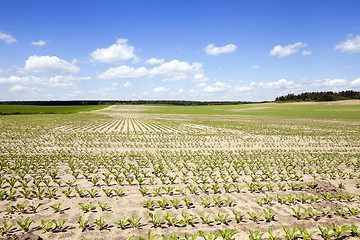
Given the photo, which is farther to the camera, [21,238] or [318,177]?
[318,177]

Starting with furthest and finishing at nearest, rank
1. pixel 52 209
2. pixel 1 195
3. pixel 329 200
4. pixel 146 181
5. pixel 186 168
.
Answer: pixel 186 168 < pixel 146 181 < pixel 329 200 < pixel 1 195 < pixel 52 209

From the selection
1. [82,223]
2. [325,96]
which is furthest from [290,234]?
[325,96]

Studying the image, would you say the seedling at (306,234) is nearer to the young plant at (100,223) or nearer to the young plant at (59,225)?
the young plant at (100,223)

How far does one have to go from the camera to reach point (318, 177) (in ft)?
36.2

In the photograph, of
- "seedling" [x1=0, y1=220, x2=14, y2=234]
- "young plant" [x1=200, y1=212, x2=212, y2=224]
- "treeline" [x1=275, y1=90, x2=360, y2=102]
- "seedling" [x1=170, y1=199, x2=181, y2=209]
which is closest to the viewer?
"seedling" [x1=0, y1=220, x2=14, y2=234]

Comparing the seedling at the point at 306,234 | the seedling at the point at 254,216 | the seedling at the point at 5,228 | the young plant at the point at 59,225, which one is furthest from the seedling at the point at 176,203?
the seedling at the point at 5,228

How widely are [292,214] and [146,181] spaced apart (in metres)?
6.89

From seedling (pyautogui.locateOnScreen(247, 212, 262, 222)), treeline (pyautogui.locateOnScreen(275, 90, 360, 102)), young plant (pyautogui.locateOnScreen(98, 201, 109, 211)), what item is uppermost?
treeline (pyautogui.locateOnScreen(275, 90, 360, 102))

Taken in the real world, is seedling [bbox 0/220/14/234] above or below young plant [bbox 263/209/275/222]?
above

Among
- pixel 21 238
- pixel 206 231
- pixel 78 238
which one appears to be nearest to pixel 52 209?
pixel 21 238

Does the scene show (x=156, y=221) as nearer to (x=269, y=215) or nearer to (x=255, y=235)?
(x=255, y=235)

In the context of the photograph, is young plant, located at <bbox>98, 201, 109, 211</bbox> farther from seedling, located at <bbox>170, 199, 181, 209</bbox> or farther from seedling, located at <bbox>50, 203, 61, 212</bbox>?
seedling, located at <bbox>170, 199, 181, 209</bbox>

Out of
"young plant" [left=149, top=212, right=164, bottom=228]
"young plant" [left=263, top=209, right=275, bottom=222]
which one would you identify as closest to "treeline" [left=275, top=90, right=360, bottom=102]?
"young plant" [left=263, top=209, right=275, bottom=222]

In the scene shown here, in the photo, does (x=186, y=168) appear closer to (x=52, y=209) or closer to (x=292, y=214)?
(x=292, y=214)
